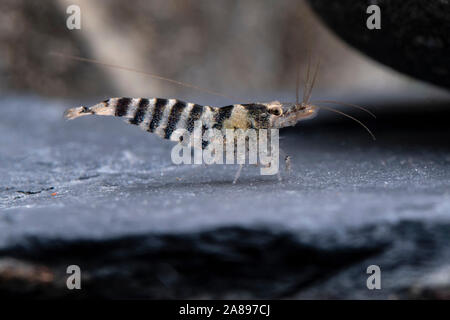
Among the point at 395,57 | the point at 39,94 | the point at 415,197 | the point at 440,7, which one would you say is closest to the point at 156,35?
the point at 39,94

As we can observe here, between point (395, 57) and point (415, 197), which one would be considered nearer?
point (415, 197)

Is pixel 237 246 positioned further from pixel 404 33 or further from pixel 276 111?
pixel 404 33

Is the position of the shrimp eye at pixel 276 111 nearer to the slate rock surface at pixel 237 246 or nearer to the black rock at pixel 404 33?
the slate rock surface at pixel 237 246

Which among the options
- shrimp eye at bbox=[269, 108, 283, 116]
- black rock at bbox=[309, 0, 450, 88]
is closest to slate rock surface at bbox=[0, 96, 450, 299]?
shrimp eye at bbox=[269, 108, 283, 116]

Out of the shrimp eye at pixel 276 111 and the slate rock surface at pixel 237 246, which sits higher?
the shrimp eye at pixel 276 111

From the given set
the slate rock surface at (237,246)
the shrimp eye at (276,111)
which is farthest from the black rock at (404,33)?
the slate rock surface at (237,246)

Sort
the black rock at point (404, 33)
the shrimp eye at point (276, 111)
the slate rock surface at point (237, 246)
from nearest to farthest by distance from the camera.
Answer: the slate rock surface at point (237, 246) → the shrimp eye at point (276, 111) → the black rock at point (404, 33)

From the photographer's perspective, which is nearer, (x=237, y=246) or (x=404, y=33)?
(x=237, y=246)

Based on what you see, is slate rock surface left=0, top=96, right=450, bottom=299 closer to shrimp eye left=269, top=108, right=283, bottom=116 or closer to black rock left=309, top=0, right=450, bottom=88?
shrimp eye left=269, top=108, right=283, bottom=116

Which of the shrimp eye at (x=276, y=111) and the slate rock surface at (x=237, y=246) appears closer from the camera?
the slate rock surface at (x=237, y=246)

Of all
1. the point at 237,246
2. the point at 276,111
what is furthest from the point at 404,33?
the point at 237,246

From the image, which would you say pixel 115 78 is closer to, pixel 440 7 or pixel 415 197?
Result: pixel 440 7
